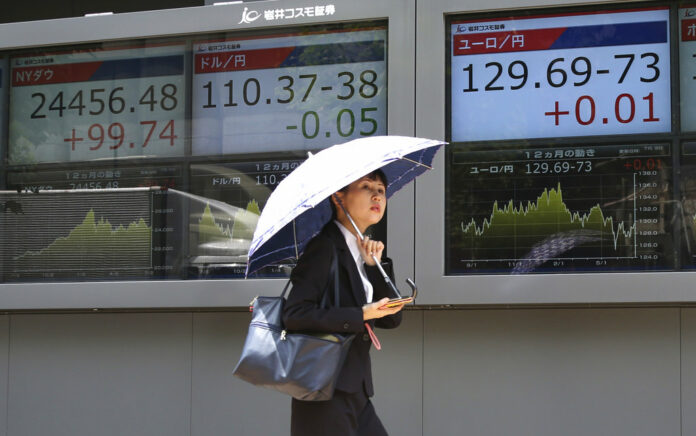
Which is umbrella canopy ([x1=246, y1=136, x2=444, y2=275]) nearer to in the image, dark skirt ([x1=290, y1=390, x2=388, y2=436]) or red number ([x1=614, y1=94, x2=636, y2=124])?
dark skirt ([x1=290, y1=390, x2=388, y2=436])

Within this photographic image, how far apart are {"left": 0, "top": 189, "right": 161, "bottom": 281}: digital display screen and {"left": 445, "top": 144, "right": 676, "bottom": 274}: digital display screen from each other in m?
2.31

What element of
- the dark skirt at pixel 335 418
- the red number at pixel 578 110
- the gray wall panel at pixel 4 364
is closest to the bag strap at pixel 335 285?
the dark skirt at pixel 335 418

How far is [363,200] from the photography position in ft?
13.6

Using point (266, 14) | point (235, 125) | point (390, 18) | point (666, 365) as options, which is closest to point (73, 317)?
point (235, 125)

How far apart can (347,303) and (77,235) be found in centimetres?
343

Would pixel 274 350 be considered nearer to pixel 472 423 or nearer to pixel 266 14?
pixel 472 423

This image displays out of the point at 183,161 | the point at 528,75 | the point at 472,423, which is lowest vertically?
the point at 472,423

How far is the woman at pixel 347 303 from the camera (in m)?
3.85

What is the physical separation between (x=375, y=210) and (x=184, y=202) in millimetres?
2788

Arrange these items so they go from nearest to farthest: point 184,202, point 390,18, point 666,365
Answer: point 666,365
point 390,18
point 184,202

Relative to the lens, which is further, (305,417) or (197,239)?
(197,239)

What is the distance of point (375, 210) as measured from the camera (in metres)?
4.14

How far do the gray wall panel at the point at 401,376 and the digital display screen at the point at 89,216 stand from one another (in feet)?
5.31

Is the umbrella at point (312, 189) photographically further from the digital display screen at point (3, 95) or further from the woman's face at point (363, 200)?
the digital display screen at point (3, 95)
